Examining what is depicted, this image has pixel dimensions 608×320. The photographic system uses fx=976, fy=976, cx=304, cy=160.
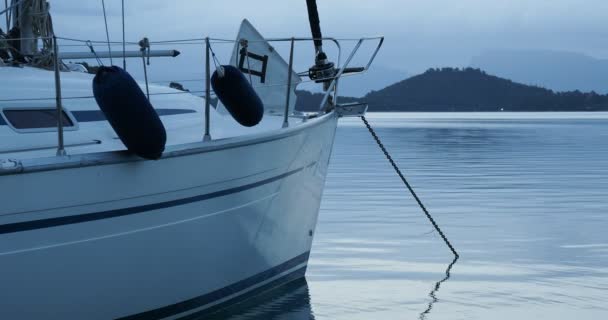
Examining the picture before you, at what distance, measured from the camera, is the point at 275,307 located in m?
8.73

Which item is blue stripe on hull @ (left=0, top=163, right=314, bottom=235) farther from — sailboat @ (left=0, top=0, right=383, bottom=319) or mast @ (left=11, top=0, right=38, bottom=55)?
mast @ (left=11, top=0, right=38, bottom=55)

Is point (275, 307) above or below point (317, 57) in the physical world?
below

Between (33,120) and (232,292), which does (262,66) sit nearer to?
(232,292)

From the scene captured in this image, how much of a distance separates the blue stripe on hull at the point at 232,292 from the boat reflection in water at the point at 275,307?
0.06 m

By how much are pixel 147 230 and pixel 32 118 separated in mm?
1313

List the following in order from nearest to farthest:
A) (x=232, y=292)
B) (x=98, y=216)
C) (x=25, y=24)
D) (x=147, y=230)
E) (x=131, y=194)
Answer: (x=98, y=216), (x=131, y=194), (x=147, y=230), (x=232, y=292), (x=25, y=24)

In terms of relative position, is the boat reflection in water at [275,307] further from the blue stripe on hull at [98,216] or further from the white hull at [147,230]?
the blue stripe on hull at [98,216]

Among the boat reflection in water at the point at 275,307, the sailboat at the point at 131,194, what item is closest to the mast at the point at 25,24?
the sailboat at the point at 131,194

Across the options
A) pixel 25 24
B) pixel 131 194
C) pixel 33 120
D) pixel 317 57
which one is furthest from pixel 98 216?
pixel 317 57

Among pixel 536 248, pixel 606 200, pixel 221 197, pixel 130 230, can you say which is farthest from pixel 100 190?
pixel 606 200

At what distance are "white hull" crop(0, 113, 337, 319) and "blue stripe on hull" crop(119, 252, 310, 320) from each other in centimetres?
1

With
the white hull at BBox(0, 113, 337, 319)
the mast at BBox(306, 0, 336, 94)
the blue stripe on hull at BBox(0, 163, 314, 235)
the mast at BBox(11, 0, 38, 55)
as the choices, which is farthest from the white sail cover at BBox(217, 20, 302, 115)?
the blue stripe on hull at BBox(0, 163, 314, 235)

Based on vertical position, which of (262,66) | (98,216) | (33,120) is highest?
(262,66)

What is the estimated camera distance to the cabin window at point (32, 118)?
6988 millimetres
